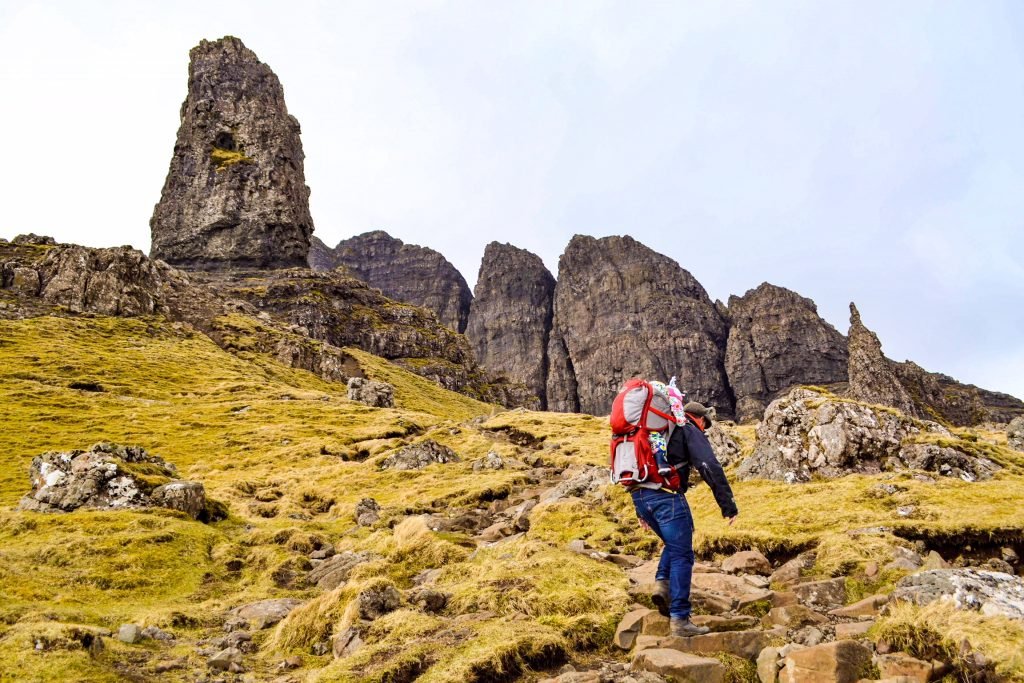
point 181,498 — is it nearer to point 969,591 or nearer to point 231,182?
point 969,591

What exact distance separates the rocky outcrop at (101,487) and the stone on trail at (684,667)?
23405 millimetres

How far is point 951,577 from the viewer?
8.81 m

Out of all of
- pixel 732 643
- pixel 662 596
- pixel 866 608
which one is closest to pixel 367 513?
pixel 662 596

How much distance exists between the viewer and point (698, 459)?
32.6 feet

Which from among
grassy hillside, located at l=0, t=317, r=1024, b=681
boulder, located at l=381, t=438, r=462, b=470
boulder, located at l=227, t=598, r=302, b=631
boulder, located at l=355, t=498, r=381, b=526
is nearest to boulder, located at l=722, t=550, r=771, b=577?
grassy hillside, located at l=0, t=317, r=1024, b=681

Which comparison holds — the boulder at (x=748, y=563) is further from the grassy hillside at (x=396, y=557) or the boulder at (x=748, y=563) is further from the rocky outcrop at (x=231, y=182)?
the rocky outcrop at (x=231, y=182)

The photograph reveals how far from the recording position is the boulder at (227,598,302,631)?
13.5 metres

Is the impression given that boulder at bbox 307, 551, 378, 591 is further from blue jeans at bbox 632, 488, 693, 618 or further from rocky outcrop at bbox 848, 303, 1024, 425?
rocky outcrop at bbox 848, 303, 1024, 425

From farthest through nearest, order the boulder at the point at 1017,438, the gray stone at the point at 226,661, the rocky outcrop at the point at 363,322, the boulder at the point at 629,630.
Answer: the rocky outcrop at the point at 363,322 → the boulder at the point at 1017,438 → the gray stone at the point at 226,661 → the boulder at the point at 629,630

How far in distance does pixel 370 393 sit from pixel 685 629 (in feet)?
288

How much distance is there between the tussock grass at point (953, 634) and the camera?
6465 millimetres

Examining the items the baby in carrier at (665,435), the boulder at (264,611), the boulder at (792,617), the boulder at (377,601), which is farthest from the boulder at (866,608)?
the boulder at (264,611)

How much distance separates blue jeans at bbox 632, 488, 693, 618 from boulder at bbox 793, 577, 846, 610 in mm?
2666

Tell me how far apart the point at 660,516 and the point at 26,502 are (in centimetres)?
2747
